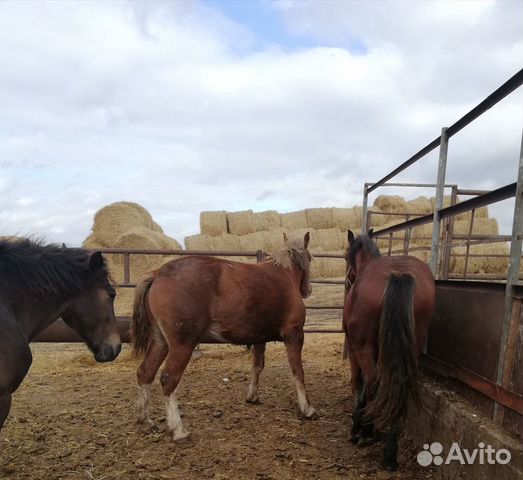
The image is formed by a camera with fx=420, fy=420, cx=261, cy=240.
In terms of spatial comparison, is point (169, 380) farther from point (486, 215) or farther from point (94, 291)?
point (486, 215)

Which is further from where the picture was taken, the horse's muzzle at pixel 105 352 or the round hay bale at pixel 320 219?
the round hay bale at pixel 320 219

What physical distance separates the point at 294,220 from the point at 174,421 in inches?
702

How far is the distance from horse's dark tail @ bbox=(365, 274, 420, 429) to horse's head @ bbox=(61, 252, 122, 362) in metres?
1.95

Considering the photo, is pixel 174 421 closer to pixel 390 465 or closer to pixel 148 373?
pixel 148 373

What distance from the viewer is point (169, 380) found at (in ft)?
11.7

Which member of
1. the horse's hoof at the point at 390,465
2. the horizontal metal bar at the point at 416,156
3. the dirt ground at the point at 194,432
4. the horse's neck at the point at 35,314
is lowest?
the dirt ground at the point at 194,432

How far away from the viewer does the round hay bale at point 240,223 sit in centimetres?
1995

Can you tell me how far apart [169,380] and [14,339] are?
1371 mm

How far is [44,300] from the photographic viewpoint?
2.91 metres

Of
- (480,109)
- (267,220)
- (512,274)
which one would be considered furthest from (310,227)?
(512,274)

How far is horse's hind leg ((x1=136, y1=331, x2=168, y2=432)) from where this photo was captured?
3.80 meters

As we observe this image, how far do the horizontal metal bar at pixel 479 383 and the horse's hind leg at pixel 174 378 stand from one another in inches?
79.6

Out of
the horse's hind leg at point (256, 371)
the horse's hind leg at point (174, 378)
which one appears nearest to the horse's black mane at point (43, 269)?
the horse's hind leg at point (174, 378)

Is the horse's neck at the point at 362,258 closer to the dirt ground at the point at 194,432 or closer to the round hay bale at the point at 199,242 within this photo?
the dirt ground at the point at 194,432
